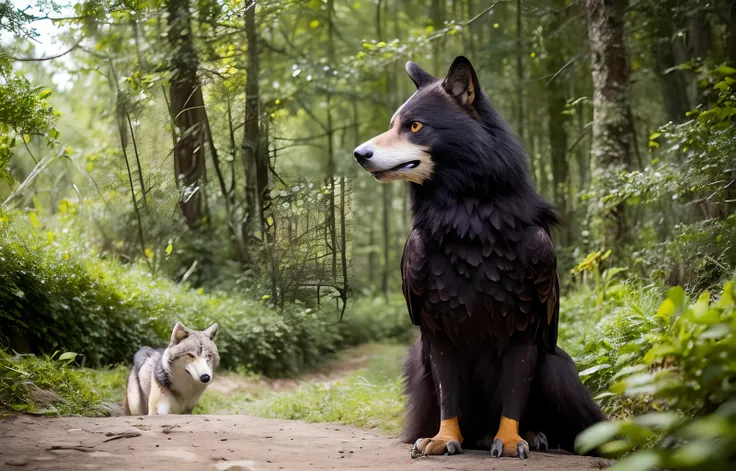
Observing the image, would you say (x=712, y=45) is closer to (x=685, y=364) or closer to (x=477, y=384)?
(x=477, y=384)

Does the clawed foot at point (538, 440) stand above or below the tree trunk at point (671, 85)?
below

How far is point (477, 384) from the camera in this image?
3842mm

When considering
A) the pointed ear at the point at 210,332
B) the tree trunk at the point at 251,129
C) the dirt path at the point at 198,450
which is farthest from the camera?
the tree trunk at the point at 251,129

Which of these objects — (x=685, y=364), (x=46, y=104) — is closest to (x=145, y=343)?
(x=46, y=104)

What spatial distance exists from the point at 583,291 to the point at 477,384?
166 inches

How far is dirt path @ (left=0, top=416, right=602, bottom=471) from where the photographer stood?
10.6 ft

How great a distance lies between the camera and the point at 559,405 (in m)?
3.85

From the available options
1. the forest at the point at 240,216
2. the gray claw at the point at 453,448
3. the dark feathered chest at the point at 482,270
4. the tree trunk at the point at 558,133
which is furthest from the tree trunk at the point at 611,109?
the gray claw at the point at 453,448

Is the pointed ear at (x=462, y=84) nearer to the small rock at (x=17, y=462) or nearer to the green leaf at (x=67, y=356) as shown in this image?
the small rock at (x=17, y=462)

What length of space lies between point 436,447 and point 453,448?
0.10m

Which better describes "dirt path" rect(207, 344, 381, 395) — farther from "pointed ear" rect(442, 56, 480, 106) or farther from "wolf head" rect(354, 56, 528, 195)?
"pointed ear" rect(442, 56, 480, 106)

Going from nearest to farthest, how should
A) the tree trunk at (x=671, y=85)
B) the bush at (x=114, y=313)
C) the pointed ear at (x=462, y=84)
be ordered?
the pointed ear at (x=462, y=84), the bush at (x=114, y=313), the tree trunk at (x=671, y=85)

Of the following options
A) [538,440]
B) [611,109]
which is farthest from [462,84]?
[611,109]

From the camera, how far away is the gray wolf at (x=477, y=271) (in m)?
3.64
